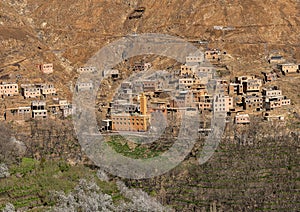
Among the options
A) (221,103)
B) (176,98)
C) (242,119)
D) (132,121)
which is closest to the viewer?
(132,121)

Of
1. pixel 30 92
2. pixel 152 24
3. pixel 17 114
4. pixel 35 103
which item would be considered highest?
pixel 152 24

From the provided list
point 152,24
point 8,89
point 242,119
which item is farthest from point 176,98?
point 152,24

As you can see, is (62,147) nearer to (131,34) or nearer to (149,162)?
(149,162)

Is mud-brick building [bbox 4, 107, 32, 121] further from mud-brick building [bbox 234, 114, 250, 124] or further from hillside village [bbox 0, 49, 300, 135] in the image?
mud-brick building [bbox 234, 114, 250, 124]

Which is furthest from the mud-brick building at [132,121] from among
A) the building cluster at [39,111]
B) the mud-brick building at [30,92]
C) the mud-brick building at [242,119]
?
the mud-brick building at [30,92]

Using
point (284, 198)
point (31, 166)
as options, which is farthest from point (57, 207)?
point (284, 198)

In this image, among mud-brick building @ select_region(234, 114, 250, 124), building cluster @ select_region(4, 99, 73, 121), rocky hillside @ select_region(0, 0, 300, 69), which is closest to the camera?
mud-brick building @ select_region(234, 114, 250, 124)

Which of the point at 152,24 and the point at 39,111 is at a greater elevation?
the point at 152,24

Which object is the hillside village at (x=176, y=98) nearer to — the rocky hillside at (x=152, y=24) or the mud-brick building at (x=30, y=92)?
the mud-brick building at (x=30, y=92)

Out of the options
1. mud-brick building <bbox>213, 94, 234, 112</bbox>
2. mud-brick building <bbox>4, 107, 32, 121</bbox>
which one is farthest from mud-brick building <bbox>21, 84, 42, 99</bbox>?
mud-brick building <bbox>213, 94, 234, 112</bbox>

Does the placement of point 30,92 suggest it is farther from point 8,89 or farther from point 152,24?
point 152,24
